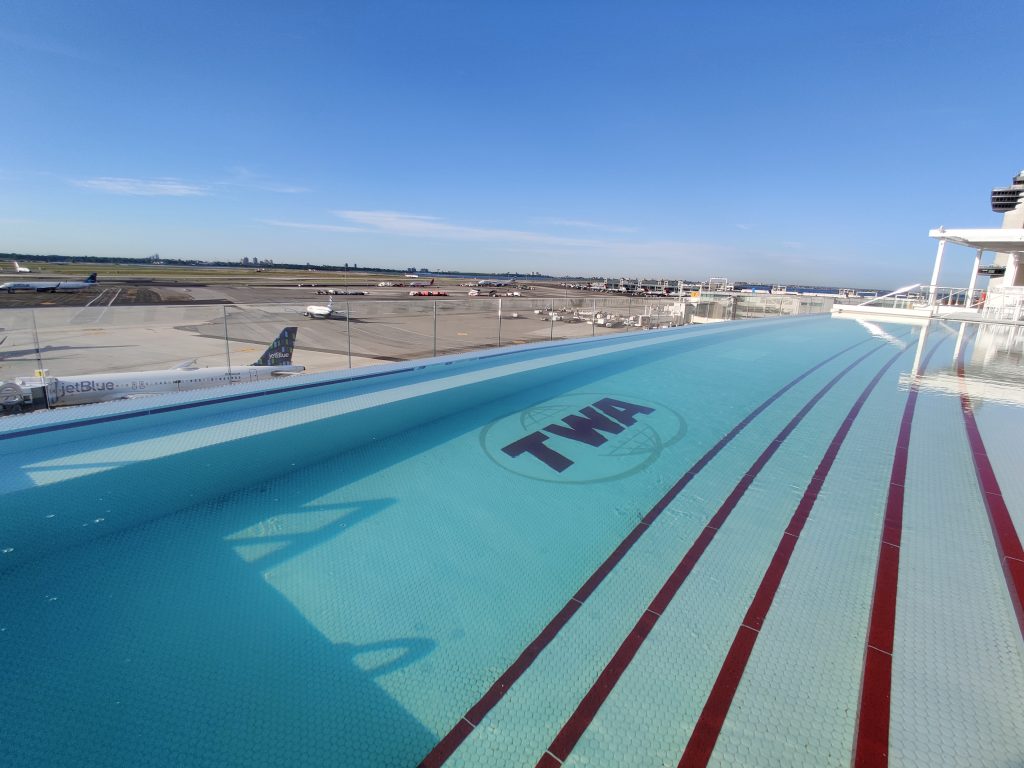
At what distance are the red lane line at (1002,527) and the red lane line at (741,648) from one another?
915 mm

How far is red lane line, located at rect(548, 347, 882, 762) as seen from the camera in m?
1.58

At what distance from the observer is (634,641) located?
198 centimetres

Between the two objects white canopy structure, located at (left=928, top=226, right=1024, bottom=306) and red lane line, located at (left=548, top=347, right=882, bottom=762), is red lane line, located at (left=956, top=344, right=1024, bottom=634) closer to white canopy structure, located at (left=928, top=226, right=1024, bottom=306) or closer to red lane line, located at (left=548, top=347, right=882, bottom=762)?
red lane line, located at (left=548, top=347, right=882, bottom=762)

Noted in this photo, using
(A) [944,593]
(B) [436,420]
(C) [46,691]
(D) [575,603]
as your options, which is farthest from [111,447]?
(A) [944,593]

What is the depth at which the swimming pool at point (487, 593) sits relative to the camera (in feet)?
5.21

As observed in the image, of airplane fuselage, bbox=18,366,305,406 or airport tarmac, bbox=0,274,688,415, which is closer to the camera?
airplane fuselage, bbox=18,366,305,406

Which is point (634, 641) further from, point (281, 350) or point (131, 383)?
point (281, 350)

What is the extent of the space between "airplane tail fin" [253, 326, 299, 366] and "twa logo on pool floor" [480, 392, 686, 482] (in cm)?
1093

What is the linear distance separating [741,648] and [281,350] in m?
14.5

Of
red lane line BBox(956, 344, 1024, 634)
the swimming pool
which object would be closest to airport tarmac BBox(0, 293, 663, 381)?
the swimming pool

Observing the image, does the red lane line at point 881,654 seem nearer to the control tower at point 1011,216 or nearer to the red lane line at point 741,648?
the red lane line at point 741,648

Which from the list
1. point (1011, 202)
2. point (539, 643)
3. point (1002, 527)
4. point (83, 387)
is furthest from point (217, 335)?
point (1011, 202)

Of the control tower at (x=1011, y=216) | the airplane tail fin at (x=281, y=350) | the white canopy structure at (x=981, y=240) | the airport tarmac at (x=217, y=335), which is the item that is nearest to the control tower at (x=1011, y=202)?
the control tower at (x=1011, y=216)

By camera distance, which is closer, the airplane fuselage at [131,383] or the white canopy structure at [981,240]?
the airplane fuselage at [131,383]
